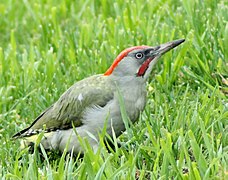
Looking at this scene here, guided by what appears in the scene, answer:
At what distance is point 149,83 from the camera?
6637mm

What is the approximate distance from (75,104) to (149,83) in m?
1.03

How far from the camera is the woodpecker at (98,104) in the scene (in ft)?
18.5

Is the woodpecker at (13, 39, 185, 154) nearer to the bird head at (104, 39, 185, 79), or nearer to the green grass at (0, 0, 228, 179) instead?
the bird head at (104, 39, 185, 79)

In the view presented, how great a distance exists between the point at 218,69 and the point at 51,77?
1.51 m

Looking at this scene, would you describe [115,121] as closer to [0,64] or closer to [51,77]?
[51,77]

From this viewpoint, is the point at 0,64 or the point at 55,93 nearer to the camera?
the point at 55,93

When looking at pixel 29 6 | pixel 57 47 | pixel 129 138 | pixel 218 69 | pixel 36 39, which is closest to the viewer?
pixel 129 138

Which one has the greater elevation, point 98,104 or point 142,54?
point 142,54

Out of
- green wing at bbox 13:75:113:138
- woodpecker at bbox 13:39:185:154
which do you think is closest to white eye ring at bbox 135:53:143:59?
woodpecker at bbox 13:39:185:154

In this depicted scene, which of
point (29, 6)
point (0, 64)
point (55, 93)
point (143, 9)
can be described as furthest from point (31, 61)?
point (29, 6)

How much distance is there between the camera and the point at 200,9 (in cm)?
726

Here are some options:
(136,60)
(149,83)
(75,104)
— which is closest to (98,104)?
(75,104)

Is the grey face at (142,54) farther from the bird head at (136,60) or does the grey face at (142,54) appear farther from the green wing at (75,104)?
the green wing at (75,104)

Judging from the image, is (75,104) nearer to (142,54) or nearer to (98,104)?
(98,104)
